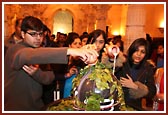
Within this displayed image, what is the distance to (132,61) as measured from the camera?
1667mm

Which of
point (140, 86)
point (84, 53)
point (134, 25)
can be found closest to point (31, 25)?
point (84, 53)

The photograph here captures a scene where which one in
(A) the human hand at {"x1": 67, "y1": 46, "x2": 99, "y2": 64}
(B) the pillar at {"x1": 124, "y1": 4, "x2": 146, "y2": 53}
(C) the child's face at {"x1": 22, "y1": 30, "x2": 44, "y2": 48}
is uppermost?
(B) the pillar at {"x1": 124, "y1": 4, "x2": 146, "y2": 53}

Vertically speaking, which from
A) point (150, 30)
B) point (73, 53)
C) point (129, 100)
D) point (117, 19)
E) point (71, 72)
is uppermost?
point (117, 19)

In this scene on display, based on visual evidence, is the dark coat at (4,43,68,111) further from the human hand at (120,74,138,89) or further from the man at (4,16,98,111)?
the human hand at (120,74,138,89)

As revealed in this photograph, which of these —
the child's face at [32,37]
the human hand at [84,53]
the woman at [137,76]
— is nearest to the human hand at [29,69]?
the child's face at [32,37]

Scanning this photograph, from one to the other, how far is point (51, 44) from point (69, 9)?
6.72 metres

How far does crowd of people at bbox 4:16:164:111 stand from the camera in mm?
1084

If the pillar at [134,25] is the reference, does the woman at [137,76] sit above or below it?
below

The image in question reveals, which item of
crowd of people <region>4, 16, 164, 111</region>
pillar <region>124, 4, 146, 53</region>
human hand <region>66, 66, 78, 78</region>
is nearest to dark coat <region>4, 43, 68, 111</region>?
crowd of people <region>4, 16, 164, 111</region>

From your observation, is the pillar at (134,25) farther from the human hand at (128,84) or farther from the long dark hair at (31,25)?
the long dark hair at (31,25)

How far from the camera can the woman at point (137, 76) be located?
4.79 ft

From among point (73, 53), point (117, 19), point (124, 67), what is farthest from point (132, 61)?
point (117, 19)

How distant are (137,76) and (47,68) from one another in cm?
54

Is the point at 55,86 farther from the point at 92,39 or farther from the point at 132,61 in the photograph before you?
the point at 132,61
